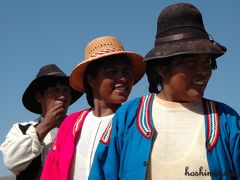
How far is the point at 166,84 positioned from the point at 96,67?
Result: 1.32 metres

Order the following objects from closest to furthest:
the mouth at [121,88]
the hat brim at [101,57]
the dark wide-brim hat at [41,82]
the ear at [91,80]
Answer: the mouth at [121,88], the hat brim at [101,57], the ear at [91,80], the dark wide-brim hat at [41,82]

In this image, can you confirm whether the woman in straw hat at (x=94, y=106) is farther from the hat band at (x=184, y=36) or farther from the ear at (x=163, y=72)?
the hat band at (x=184, y=36)

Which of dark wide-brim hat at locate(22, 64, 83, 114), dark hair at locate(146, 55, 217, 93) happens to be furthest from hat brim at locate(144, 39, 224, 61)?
dark wide-brim hat at locate(22, 64, 83, 114)

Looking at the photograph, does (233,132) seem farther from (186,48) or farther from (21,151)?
(21,151)

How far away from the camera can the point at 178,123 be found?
11.5 ft

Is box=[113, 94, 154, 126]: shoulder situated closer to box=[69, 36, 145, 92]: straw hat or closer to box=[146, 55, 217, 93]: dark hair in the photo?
box=[146, 55, 217, 93]: dark hair

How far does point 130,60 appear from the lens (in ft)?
15.8

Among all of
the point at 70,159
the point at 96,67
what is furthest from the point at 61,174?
the point at 96,67

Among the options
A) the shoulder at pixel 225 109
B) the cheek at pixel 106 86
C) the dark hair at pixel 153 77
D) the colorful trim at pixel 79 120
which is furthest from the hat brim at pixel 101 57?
the shoulder at pixel 225 109

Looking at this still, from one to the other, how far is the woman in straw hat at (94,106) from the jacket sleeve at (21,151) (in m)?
0.44

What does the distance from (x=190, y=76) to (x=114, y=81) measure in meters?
1.26

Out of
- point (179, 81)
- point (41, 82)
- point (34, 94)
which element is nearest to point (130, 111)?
point (179, 81)

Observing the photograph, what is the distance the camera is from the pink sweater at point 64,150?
174 inches

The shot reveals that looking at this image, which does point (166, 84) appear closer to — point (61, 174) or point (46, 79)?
point (61, 174)
